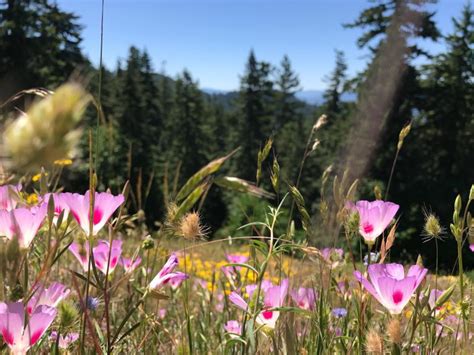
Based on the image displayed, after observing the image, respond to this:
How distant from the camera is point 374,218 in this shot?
1050 mm

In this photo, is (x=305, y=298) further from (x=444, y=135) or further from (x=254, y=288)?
(x=444, y=135)

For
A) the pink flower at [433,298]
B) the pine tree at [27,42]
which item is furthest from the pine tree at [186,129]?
the pink flower at [433,298]

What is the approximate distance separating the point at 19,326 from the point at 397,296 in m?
0.62

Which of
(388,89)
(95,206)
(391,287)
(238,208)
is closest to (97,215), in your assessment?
(95,206)

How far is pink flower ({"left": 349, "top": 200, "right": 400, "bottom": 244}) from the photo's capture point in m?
1.04

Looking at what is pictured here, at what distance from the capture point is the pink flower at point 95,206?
2.76ft

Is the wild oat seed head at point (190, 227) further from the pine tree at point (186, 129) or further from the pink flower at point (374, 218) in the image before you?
the pine tree at point (186, 129)

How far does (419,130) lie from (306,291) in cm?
2453

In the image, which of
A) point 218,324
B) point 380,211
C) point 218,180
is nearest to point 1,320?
point 218,180

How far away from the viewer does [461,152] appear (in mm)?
24438

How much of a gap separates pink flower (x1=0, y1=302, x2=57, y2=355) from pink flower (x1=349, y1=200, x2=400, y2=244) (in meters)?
0.64

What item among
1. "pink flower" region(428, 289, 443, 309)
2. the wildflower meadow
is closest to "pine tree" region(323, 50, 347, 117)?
the wildflower meadow

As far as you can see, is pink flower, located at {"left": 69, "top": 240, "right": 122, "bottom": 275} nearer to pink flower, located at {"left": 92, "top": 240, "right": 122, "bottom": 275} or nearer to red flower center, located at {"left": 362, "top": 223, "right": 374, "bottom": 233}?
pink flower, located at {"left": 92, "top": 240, "right": 122, "bottom": 275}

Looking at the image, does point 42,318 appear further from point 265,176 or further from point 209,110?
point 209,110
